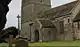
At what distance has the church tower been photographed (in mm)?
53250

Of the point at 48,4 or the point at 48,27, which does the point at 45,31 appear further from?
the point at 48,4

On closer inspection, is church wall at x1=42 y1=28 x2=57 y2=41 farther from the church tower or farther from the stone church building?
the church tower

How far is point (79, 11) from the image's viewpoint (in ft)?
99.4

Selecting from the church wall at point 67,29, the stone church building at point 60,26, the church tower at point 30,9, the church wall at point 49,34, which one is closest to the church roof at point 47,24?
the stone church building at point 60,26

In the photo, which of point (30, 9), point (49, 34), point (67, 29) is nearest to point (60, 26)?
point (49, 34)

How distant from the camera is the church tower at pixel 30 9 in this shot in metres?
53.2

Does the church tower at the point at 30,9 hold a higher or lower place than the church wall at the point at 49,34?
higher

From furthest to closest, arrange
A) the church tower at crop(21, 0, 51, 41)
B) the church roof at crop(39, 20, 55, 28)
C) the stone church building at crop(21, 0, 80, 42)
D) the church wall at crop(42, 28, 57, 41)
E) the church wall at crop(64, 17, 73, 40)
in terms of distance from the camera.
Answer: the church tower at crop(21, 0, 51, 41)
the church roof at crop(39, 20, 55, 28)
the church wall at crop(42, 28, 57, 41)
the church wall at crop(64, 17, 73, 40)
the stone church building at crop(21, 0, 80, 42)

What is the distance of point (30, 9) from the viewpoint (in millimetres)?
54312

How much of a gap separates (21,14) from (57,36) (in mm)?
21732

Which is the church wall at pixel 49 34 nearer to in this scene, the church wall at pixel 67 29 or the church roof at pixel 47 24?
the church roof at pixel 47 24

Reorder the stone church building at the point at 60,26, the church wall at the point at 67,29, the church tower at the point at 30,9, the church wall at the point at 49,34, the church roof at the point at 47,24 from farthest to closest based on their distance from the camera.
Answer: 1. the church tower at the point at 30,9
2. the church roof at the point at 47,24
3. the church wall at the point at 49,34
4. the church wall at the point at 67,29
5. the stone church building at the point at 60,26

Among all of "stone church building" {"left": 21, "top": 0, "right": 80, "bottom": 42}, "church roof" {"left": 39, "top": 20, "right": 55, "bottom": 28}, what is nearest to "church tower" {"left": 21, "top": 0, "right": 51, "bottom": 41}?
"stone church building" {"left": 21, "top": 0, "right": 80, "bottom": 42}

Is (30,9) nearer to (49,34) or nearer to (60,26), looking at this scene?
(49,34)
